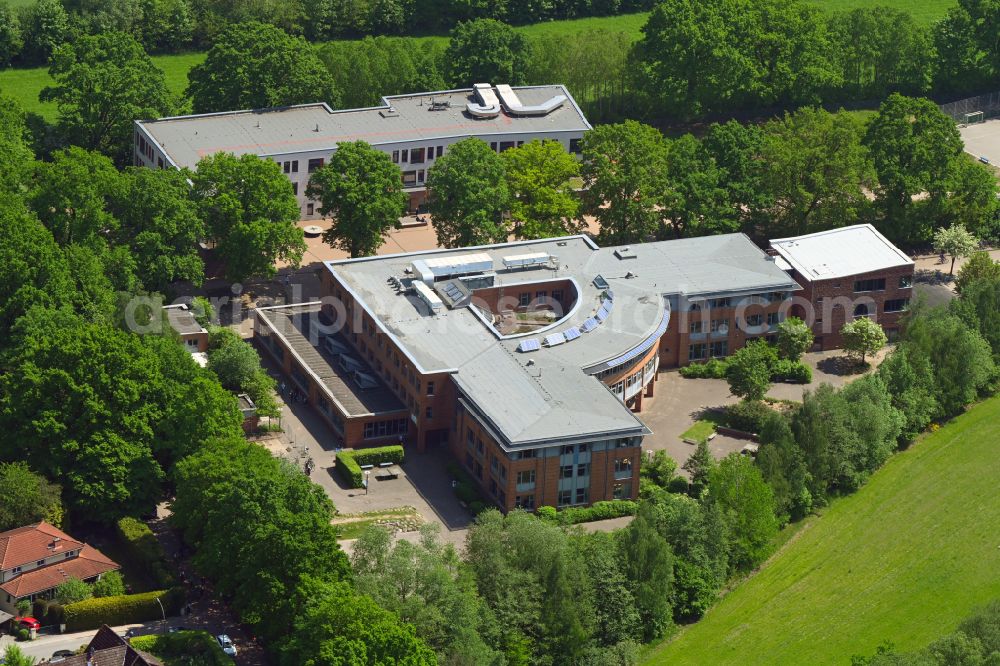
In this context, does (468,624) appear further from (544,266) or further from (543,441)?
(544,266)

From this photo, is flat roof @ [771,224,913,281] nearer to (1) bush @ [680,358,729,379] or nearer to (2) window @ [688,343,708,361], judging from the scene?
(2) window @ [688,343,708,361]

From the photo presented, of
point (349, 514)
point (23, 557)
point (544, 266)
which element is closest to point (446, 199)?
point (544, 266)

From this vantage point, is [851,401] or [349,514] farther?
[851,401]

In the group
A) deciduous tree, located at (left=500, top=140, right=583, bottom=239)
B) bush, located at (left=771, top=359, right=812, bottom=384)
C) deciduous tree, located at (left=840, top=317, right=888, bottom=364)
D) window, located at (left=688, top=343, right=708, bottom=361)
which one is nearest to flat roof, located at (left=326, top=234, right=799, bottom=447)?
deciduous tree, located at (left=500, top=140, right=583, bottom=239)

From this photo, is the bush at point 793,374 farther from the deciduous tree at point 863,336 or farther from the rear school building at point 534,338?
the deciduous tree at point 863,336

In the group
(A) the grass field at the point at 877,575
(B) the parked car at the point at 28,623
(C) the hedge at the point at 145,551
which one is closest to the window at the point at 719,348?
(A) the grass field at the point at 877,575
